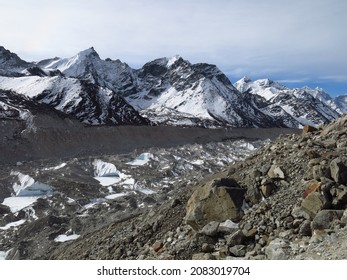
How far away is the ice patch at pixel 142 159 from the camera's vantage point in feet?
235

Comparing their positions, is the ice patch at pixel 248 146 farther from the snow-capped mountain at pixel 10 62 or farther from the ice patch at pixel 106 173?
the snow-capped mountain at pixel 10 62

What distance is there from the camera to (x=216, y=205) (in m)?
11.1

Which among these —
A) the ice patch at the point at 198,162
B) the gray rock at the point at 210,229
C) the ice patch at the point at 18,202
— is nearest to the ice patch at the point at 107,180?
the ice patch at the point at 18,202

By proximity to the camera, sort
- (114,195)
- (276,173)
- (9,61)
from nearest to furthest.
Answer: (276,173)
(114,195)
(9,61)

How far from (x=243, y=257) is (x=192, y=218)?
2.11m

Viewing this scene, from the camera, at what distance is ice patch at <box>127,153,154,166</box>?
7156 cm

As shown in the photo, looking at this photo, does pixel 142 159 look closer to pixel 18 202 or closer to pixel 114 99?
pixel 18 202

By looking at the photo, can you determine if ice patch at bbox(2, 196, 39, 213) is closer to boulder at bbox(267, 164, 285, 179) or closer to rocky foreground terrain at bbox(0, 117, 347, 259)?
rocky foreground terrain at bbox(0, 117, 347, 259)

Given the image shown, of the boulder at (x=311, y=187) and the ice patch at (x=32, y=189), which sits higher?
the boulder at (x=311, y=187)

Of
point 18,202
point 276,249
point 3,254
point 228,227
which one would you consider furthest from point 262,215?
point 18,202

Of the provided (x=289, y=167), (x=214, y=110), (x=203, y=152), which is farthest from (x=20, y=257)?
(x=214, y=110)

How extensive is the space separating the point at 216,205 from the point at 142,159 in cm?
6366

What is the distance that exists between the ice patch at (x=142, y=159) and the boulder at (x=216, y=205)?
5960 centimetres

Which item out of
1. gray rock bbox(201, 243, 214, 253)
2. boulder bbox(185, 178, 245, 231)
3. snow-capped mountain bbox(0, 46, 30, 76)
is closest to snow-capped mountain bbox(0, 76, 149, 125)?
snow-capped mountain bbox(0, 46, 30, 76)
